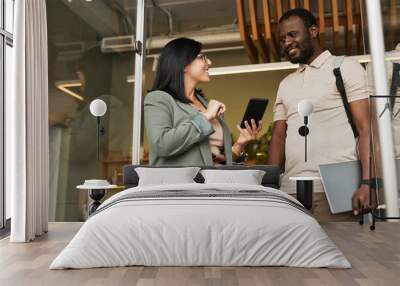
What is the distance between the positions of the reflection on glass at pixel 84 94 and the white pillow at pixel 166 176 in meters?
0.78

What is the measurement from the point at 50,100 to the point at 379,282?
4.01 metres

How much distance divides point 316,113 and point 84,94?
257cm

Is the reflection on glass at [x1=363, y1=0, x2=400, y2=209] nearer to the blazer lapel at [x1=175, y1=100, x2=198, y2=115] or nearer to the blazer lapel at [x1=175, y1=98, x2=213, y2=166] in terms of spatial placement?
the blazer lapel at [x1=175, y1=98, x2=213, y2=166]

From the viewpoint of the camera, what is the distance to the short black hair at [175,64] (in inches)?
199

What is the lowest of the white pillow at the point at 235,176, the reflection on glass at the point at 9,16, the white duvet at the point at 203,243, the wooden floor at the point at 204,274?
the wooden floor at the point at 204,274

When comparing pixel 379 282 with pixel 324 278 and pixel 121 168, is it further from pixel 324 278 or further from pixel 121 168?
pixel 121 168

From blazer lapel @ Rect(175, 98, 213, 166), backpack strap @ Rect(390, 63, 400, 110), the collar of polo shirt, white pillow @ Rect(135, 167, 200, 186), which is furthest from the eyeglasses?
backpack strap @ Rect(390, 63, 400, 110)

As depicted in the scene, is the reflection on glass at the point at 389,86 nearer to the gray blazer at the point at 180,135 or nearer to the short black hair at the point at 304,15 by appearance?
the short black hair at the point at 304,15

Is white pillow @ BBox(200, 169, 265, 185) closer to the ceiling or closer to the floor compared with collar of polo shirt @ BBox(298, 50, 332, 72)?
closer to the floor

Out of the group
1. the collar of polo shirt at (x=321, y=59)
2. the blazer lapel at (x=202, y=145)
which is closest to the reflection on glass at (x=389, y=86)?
the collar of polo shirt at (x=321, y=59)

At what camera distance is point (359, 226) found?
4695mm

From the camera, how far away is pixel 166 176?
459 cm

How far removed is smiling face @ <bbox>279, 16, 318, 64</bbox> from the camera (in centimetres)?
499

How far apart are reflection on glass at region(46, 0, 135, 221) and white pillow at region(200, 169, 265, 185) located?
1.20 m
